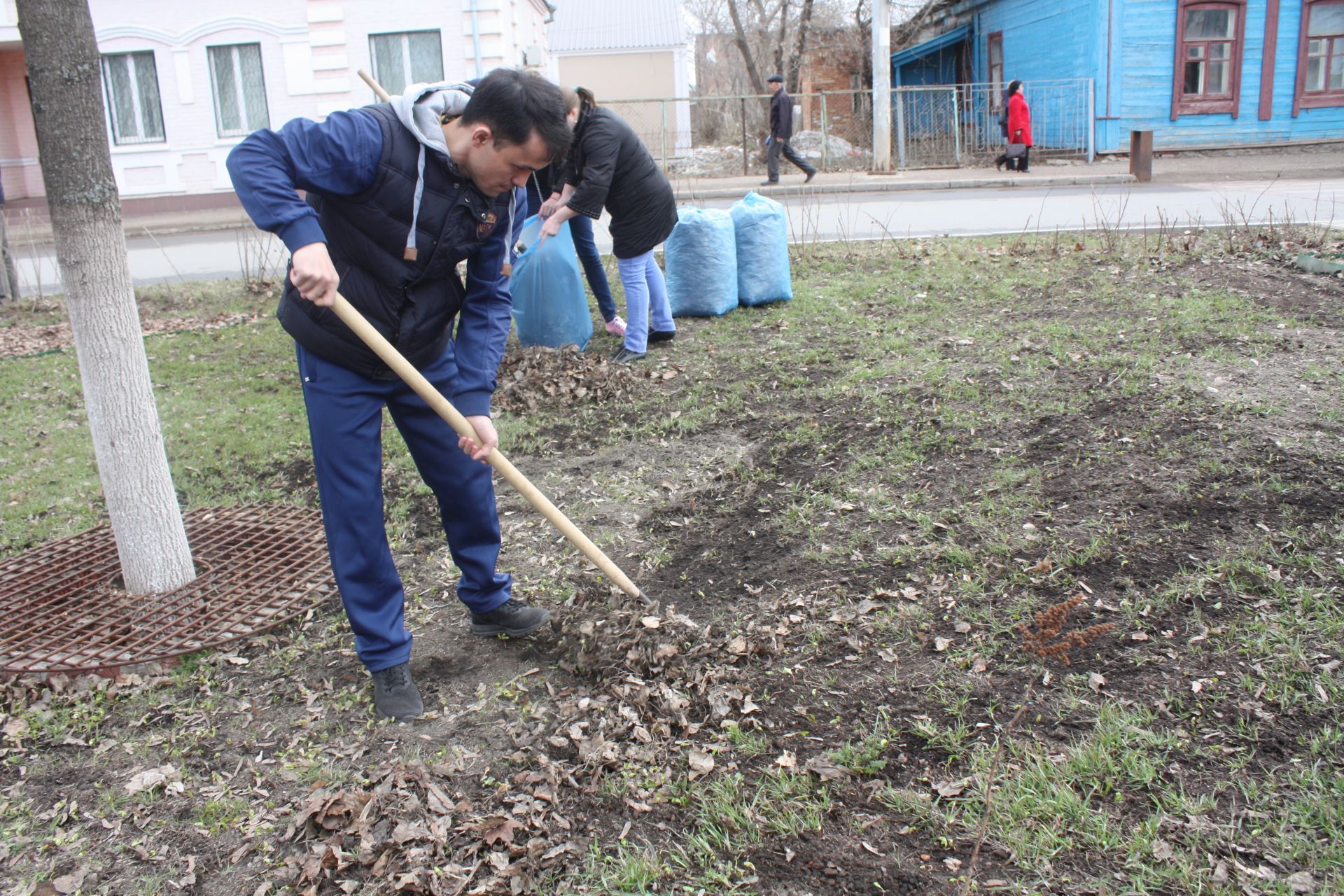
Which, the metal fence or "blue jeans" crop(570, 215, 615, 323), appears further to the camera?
the metal fence

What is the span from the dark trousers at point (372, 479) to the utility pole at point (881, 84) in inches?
728

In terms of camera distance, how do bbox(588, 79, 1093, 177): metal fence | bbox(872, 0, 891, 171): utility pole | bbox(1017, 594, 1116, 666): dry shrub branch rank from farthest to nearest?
bbox(588, 79, 1093, 177): metal fence, bbox(872, 0, 891, 171): utility pole, bbox(1017, 594, 1116, 666): dry shrub branch

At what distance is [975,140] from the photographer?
2150 centimetres

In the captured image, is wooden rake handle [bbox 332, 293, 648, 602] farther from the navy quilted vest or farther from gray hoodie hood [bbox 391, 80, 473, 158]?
gray hoodie hood [bbox 391, 80, 473, 158]

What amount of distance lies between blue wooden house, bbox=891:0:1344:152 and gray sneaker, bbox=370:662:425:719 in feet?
68.1

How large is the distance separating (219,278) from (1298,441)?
34.0 feet

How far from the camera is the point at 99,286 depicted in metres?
3.38

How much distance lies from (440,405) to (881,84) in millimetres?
19281

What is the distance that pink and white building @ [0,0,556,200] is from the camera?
19.3m

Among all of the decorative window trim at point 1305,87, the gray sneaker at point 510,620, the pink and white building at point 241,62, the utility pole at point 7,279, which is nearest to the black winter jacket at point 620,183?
the gray sneaker at point 510,620

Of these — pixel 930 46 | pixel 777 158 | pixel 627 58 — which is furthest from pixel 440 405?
pixel 627 58

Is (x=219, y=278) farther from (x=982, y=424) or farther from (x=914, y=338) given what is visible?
(x=982, y=424)

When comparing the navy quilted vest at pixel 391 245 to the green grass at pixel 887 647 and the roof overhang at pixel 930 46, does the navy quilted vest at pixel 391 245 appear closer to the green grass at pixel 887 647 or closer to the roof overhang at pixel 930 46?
the green grass at pixel 887 647

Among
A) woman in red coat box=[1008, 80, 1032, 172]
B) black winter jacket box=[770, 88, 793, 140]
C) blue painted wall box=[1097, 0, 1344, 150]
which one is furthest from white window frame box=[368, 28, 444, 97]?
blue painted wall box=[1097, 0, 1344, 150]
